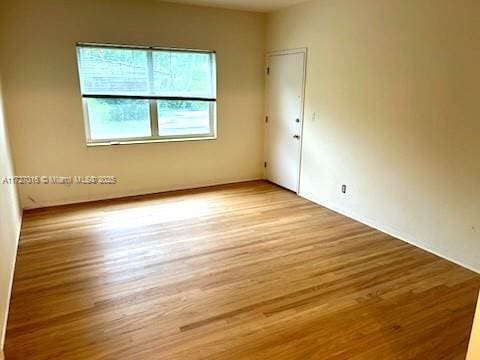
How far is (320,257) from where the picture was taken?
322 cm

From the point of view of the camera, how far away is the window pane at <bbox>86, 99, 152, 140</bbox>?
4613 millimetres

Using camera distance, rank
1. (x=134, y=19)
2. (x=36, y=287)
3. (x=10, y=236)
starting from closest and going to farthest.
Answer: (x=36, y=287), (x=10, y=236), (x=134, y=19)

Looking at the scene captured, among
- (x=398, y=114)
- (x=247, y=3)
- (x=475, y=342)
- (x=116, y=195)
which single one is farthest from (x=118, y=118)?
(x=475, y=342)

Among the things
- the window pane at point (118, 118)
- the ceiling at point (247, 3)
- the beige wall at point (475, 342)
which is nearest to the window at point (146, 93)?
the window pane at point (118, 118)

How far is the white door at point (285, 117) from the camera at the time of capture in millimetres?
4867

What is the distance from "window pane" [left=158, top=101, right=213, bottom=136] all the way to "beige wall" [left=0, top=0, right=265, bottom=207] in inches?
7.6

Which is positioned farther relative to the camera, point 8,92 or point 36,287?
point 8,92

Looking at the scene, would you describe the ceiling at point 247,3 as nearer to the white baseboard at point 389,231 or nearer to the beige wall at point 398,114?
the beige wall at point 398,114

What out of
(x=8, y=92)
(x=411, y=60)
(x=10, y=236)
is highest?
(x=411, y=60)

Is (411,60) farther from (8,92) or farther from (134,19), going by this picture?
(8,92)

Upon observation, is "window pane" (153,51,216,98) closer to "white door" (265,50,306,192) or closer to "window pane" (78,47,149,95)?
"window pane" (78,47,149,95)

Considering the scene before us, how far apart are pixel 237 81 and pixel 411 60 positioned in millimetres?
2691

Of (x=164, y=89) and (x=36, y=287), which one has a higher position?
(x=164, y=89)

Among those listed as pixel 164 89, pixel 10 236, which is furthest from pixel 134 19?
pixel 10 236
